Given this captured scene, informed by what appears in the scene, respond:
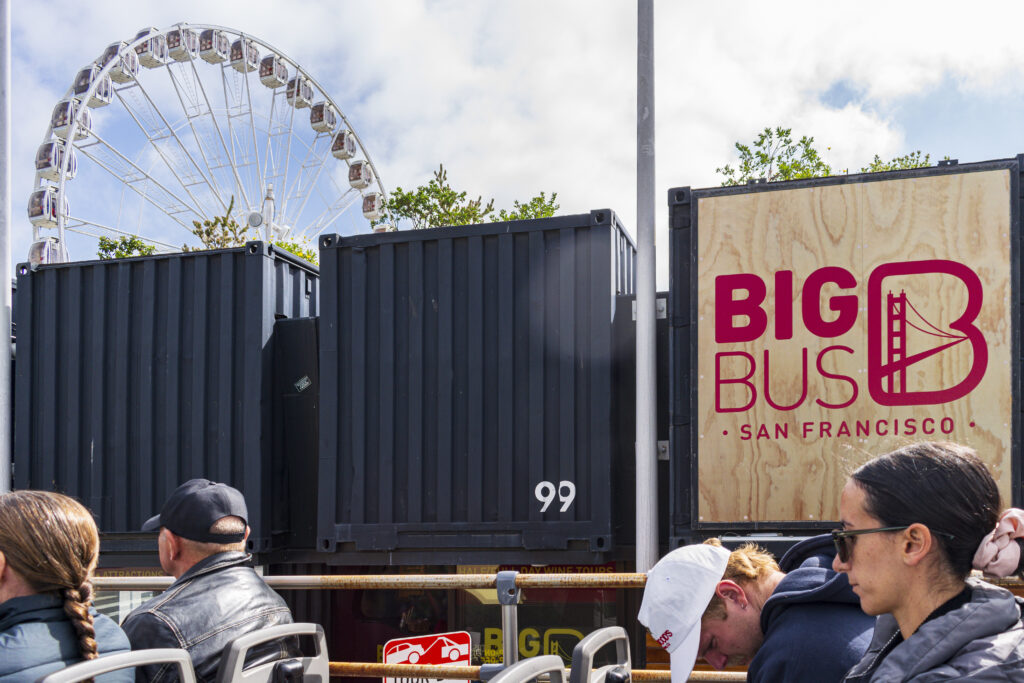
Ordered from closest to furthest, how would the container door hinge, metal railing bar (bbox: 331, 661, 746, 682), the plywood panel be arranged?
1. metal railing bar (bbox: 331, 661, 746, 682)
2. the plywood panel
3. the container door hinge

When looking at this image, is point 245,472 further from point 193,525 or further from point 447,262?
point 193,525

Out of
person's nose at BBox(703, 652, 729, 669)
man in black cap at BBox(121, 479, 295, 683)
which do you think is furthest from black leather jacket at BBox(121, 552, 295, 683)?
person's nose at BBox(703, 652, 729, 669)

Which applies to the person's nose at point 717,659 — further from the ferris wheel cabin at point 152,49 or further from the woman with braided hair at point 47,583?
the ferris wheel cabin at point 152,49

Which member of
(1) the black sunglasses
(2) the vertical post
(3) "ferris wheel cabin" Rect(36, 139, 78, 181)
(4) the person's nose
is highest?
(3) "ferris wheel cabin" Rect(36, 139, 78, 181)

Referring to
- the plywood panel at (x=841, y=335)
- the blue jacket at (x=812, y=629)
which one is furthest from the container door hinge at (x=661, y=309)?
the blue jacket at (x=812, y=629)

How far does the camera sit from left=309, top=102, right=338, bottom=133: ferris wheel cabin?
3259 centimetres

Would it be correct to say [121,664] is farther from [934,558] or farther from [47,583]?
[934,558]

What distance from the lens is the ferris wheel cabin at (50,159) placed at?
2602cm

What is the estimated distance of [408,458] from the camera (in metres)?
6.48

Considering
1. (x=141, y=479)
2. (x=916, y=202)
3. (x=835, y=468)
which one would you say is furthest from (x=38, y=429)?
(x=916, y=202)

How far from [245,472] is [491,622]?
1.96m

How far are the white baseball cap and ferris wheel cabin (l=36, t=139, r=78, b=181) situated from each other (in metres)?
27.1

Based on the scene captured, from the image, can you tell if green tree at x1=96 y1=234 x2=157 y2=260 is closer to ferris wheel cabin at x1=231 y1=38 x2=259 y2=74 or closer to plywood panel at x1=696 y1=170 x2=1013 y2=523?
ferris wheel cabin at x1=231 y1=38 x2=259 y2=74

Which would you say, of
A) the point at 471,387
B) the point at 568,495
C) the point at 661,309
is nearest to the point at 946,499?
the point at 568,495
